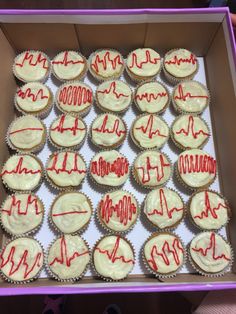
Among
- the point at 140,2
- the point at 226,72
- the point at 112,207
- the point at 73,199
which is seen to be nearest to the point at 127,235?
the point at 112,207

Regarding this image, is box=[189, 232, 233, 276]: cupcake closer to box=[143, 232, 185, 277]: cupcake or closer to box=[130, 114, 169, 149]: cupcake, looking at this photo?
box=[143, 232, 185, 277]: cupcake

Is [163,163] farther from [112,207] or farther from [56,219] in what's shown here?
[56,219]

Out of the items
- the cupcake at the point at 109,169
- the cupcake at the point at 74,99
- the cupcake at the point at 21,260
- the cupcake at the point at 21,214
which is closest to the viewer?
the cupcake at the point at 21,260

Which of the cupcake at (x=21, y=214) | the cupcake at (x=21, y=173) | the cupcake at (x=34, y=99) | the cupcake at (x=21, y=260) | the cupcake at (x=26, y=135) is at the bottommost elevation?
the cupcake at (x=21, y=260)

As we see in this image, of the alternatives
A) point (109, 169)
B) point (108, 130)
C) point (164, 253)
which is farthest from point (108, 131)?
point (164, 253)

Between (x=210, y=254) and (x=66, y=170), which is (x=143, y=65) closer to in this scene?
(x=66, y=170)

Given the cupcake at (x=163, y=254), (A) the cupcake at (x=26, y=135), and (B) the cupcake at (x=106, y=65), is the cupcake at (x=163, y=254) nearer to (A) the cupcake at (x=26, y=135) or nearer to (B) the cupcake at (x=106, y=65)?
(A) the cupcake at (x=26, y=135)

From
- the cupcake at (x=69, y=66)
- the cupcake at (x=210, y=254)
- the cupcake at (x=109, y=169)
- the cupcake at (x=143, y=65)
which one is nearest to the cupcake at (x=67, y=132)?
the cupcake at (x=109, y=169)
